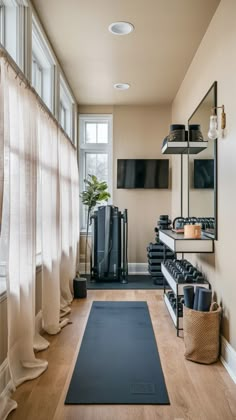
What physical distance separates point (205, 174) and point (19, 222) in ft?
6.34

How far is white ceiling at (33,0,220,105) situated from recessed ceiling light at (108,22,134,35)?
58 millimetres

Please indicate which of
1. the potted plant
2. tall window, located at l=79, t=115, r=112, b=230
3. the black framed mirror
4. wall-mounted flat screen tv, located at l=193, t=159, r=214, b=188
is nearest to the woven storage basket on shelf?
the black framed mirror

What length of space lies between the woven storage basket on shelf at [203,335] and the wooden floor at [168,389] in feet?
0.24

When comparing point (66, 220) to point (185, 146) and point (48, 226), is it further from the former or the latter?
point (185, 146)

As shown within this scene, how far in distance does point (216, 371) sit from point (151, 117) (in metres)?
4.62

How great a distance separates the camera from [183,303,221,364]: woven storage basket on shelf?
2.64 metres

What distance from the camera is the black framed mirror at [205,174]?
302 centimetres

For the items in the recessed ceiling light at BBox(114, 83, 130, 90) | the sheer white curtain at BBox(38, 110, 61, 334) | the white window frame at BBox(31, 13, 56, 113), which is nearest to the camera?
the sheer white curtain at BBox(38, 110, 61, 334)

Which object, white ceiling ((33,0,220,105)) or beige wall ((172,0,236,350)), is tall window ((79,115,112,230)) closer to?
white ceiling ((33,0,220,105))

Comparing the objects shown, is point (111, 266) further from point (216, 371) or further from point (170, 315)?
point (216, 371)

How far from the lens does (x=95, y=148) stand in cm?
628

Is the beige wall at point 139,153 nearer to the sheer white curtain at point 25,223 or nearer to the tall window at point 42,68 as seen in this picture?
the tall window at point 42,68

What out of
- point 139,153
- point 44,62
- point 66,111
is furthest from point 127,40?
point 139,153

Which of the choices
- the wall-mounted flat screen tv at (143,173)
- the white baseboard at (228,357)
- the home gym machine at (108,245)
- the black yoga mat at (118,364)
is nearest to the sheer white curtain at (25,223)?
the black yoga mat at (118,364)
